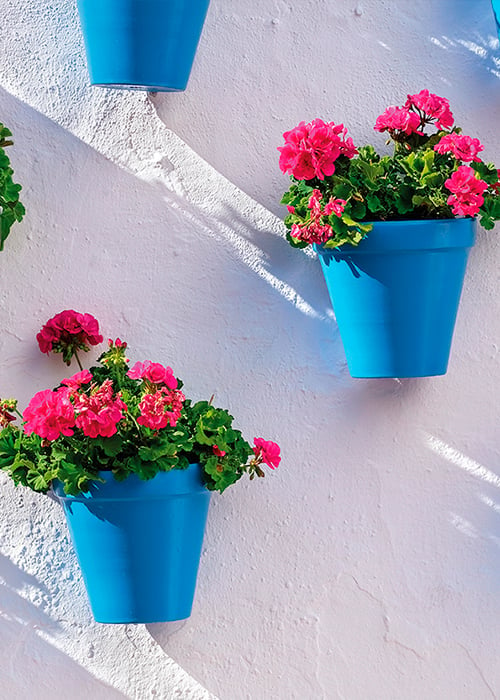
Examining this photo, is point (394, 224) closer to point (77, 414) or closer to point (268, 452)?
point (268, 452)

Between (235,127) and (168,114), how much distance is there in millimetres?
123

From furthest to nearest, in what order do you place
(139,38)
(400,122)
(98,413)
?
(400,122), (139,38), (98,413)

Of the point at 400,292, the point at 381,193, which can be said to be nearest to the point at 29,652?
the point at 400,292

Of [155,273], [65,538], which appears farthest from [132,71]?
[65,538]

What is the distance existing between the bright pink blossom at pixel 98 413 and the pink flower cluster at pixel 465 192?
63 cm

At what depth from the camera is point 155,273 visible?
5.68ft

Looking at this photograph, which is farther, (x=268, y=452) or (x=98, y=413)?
(x=268, y=452)

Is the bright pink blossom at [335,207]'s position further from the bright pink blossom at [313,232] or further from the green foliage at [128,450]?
the green foliage at [128,450]

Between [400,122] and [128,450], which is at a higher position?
[400,122]

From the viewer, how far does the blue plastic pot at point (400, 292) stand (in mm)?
1569

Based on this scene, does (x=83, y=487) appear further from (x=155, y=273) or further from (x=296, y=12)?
(x=296, y=12)

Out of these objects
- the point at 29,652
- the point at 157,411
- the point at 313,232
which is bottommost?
the point at 29,652

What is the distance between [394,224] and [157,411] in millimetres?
493

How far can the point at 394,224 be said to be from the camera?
1.56 metres
